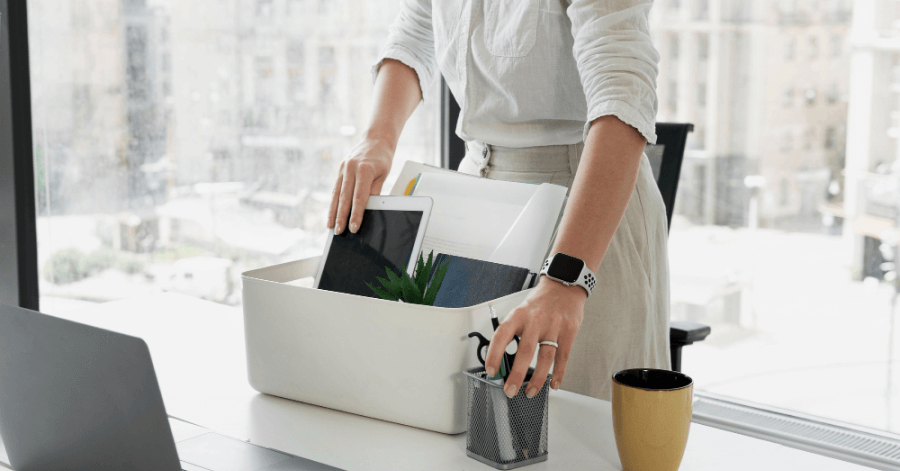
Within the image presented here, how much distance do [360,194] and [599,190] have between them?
0.31 meters

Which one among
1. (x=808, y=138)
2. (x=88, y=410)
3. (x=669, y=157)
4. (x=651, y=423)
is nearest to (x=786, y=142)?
(x=808, y=138)

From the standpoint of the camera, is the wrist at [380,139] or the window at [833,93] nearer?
the wrist at [380,139]

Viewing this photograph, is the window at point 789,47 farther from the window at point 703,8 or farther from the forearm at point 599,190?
the forearm at point 599,190

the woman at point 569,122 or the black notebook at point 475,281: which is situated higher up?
the woman at point 569,122

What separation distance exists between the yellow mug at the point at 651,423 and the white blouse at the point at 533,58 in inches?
15.9

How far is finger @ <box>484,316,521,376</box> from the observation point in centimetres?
72

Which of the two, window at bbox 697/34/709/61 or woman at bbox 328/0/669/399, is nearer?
woman at bbox 328/0/669/399

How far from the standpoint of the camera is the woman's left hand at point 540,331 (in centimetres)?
72

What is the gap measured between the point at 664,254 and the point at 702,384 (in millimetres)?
1945

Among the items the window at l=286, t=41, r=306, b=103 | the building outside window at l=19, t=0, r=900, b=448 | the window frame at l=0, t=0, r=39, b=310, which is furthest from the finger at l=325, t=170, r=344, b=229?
the window at l=286, t=41, r=306, b=103

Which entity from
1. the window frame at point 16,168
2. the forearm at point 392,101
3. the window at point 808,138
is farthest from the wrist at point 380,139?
the window at point 808,138

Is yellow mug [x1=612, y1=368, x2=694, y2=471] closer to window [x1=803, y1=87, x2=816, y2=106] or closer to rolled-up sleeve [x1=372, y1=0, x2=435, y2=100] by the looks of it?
rolled-up sleeve [x1=372, y1=0, x2=435, y2=100]

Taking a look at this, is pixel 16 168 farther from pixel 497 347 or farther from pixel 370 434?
pixel 497 347

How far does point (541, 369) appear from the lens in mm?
735
